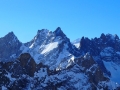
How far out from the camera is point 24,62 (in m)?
160

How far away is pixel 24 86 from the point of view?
498 feet

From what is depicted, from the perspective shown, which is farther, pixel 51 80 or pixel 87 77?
pixel 87 77

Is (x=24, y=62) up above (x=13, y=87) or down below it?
above

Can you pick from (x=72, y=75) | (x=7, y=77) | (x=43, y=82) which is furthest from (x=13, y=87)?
(x=72, y=75)

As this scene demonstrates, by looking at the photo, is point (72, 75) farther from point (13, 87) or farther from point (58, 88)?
point (13, 87)

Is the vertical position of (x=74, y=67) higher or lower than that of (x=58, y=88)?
higher

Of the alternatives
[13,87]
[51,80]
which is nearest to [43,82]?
[51,80]

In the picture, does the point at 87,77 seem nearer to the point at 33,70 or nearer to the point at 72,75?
the point at 72,75

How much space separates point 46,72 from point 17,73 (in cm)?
1674

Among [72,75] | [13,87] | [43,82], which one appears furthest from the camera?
[72,75]

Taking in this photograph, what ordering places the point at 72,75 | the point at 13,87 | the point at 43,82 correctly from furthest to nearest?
the point at 72,75 → the point at 43,82 → the point at 13,87

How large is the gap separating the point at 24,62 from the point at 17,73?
8593 mm

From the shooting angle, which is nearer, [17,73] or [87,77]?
[17,73]

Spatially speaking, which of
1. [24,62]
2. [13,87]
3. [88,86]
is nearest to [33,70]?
[24,62]
